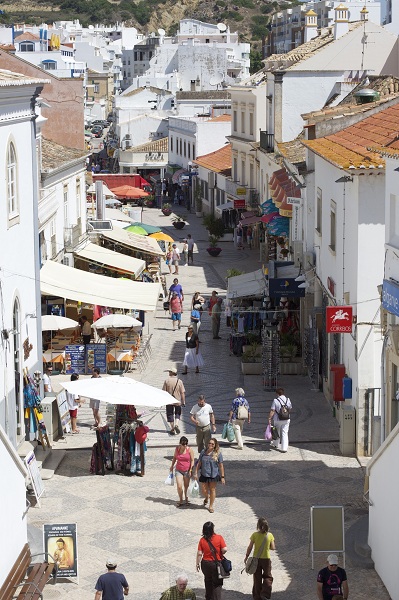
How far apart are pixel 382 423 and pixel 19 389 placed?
23.7 feet

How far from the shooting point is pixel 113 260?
113ft

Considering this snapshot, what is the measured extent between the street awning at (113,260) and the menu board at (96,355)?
583 centimetres

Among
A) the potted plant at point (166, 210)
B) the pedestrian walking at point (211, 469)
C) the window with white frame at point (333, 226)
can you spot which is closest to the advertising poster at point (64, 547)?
the pedestrian walking at point (211, 469)

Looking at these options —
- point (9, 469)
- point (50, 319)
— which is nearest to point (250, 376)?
point (50, 319)

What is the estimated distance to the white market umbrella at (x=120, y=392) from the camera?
19234mm

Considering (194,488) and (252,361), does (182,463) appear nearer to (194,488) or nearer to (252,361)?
(194,488)

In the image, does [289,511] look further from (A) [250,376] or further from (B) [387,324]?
(A) [250,376]

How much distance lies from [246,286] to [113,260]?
5.07m

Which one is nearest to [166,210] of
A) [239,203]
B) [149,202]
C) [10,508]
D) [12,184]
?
[149,202]

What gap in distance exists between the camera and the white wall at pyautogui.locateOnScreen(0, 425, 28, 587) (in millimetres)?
14023

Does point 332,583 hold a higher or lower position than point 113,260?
higher

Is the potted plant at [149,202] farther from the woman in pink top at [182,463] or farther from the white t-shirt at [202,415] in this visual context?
the woman in pink top at [182,463]

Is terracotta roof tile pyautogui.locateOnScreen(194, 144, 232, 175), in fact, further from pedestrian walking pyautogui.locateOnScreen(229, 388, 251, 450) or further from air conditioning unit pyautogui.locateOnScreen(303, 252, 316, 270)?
pedestrian walking pyautogui.locateOnScreen(229, 388, 251, 450)

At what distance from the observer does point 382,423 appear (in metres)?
17.7
